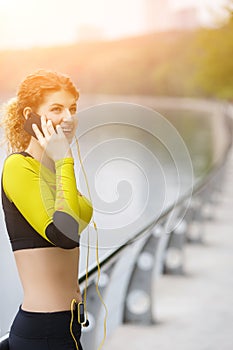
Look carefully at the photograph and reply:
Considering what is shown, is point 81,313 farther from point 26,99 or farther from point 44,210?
point 26,99

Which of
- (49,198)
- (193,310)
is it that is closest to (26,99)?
(49,198)

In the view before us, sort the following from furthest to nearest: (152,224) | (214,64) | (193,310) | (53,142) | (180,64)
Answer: (214,64)
(180,64)
(193,310)
(152,224)
(53,142)

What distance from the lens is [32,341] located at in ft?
3.97

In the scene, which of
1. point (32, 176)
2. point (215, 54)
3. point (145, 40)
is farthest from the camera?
point (215, 54)

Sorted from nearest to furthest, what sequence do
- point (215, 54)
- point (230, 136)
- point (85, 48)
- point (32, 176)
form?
point (32, 176) < point (85, 48) < point (230, 136) < point (215, 54)

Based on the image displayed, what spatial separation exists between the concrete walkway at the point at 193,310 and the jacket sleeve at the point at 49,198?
5.13ft

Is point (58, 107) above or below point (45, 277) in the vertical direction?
above

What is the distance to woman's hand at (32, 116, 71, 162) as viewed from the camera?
1.16 metres

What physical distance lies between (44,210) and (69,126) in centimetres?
13

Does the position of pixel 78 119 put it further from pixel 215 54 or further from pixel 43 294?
pixel 215 54

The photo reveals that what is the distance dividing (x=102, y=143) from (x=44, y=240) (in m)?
0.18

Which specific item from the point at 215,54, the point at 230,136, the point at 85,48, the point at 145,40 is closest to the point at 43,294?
the point at 85,48

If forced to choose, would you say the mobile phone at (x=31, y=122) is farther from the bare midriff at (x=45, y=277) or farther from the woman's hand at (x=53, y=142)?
the bare midriff at (x=45, y=277)

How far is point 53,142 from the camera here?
1.16 metres
